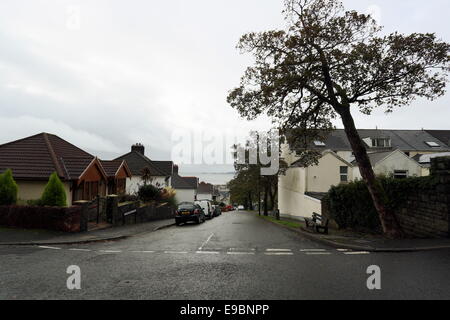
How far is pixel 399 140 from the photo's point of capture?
44.4 metres

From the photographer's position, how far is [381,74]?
10938mm

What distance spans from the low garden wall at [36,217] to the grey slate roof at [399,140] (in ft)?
113

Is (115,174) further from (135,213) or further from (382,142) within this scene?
(382,142)

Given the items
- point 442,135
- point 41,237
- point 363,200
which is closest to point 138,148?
point 41,237

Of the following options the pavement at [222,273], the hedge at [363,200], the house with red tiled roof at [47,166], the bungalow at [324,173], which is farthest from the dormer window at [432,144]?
the house with red tiled roof at [47,166]

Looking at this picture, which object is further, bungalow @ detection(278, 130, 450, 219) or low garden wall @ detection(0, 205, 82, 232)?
bungalow @ detection(278, 130, 450, 219)

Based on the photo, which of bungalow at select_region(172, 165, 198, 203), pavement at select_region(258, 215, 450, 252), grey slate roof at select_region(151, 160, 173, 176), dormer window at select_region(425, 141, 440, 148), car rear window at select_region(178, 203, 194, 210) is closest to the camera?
pavement at select_region(258, 215, 450, 252)

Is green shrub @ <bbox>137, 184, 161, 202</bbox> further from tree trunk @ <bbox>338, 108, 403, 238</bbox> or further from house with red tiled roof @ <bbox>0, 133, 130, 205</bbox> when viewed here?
tree trunk @ <bbox>338, 108, 403, 238</bbox>

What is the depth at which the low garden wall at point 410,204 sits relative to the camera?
9391 mm

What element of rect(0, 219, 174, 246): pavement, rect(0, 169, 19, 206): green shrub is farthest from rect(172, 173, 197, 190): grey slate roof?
rect(0, 219, 174, 246): pavement

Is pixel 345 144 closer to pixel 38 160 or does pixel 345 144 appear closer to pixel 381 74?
pixel 381 74

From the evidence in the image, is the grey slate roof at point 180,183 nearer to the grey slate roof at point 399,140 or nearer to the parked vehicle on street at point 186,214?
the grey slate roof at point 399,140

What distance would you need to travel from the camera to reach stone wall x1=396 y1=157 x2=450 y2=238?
9266mm

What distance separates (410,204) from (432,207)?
123cm
